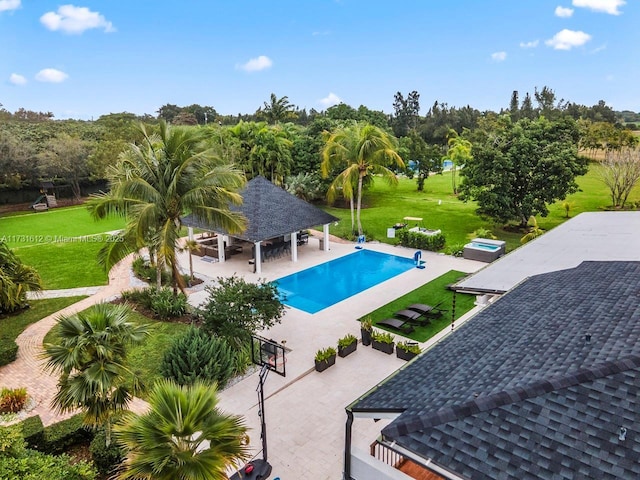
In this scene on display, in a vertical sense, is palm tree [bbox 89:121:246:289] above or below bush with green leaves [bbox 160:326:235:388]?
above

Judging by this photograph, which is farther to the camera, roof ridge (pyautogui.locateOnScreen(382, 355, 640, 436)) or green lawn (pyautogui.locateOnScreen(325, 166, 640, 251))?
green lawn (pyautogui.locateOnScreen(325, 166, 640, 251))

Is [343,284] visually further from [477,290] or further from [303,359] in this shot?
[477,290]

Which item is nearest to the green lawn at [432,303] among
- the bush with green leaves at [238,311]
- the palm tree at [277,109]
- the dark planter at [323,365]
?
the dark planter at [323,365]

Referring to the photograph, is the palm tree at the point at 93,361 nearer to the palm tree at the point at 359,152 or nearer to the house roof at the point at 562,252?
the house roof at the point at 562,252

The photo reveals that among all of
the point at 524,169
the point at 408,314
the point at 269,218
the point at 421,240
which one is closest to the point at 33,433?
the point at 408,314

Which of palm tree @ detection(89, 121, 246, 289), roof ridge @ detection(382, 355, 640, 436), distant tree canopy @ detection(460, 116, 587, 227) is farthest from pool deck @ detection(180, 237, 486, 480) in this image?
distant tree canopy @ detection(460, 116, 587, 227)

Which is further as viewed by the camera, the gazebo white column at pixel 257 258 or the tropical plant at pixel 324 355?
the gazebo white column at pixel 257 258

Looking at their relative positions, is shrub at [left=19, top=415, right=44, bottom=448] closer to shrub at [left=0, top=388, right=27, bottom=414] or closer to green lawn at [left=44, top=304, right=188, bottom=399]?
shrub at [left=0, top=388, right=27, bottom=414]

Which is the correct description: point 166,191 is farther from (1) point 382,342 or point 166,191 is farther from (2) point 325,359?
(1) point 382,342
